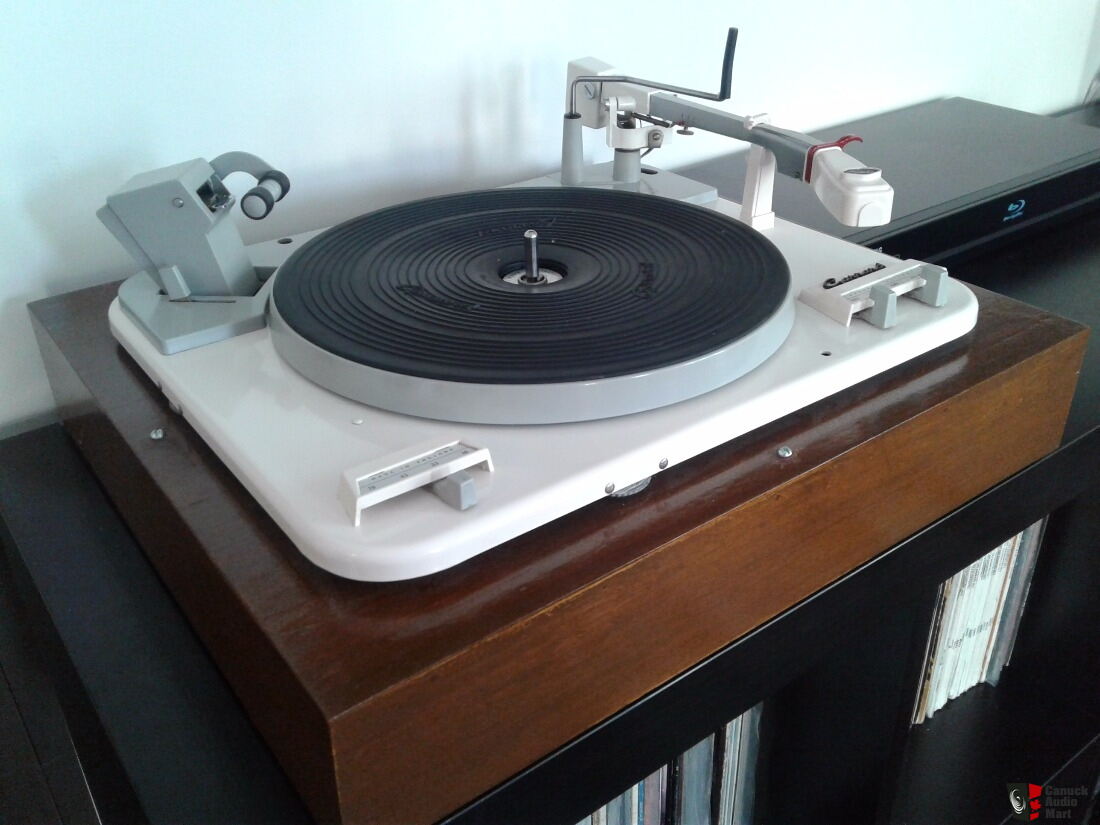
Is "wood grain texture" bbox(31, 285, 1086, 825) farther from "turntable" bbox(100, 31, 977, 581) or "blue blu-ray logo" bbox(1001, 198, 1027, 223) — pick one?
"blue blu-ray logo" bbox(1001, 198, 1027, 223)

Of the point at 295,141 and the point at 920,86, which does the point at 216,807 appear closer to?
the point at 295,141

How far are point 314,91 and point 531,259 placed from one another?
14.3 inches

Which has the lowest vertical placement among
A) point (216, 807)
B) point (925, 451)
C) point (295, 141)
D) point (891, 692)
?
point (891, 692)

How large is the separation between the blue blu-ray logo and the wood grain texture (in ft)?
1.40

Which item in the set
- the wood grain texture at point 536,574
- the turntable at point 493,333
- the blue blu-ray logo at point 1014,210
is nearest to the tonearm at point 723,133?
the turntable at point 493,333

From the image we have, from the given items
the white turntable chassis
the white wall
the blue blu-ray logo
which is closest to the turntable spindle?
the white turntable chassis

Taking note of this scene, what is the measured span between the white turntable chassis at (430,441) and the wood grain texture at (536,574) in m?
0.02

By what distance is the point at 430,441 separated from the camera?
0.54 meters

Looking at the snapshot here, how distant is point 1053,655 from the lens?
1194mm

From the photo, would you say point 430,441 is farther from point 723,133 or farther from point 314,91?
point 314,91

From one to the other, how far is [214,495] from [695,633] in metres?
0.30

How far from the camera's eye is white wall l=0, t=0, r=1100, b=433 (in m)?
0.81

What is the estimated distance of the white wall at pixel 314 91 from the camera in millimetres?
807

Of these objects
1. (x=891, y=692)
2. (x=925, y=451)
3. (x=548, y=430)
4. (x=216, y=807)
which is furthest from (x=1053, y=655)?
(x=216, y=807)
